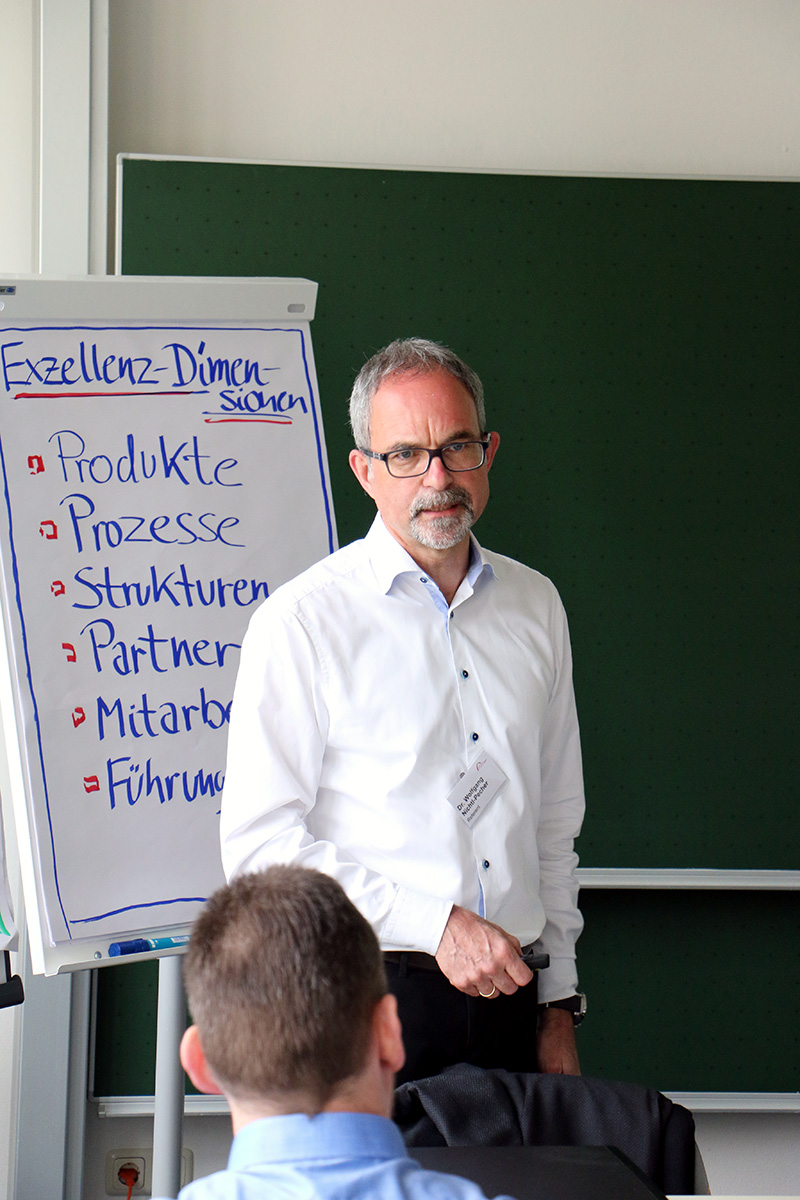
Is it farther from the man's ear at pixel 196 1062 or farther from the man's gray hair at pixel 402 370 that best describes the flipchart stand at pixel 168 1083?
the man's ear at pixel 196 1062

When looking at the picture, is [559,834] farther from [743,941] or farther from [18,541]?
[18,541]

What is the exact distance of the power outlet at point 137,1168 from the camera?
232 cm

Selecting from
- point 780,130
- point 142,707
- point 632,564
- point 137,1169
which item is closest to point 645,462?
point 632,564

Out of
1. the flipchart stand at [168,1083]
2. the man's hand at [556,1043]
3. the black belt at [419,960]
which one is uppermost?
the black belt at [419,960]

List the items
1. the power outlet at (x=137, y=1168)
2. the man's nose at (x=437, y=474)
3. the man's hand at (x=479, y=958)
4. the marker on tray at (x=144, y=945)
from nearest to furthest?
the man's hand at (x=479, y=958)
the man's nose at (x=437, y=474)
the marker on tray at (x=144, y=945)
the power outlet at (x=137, y=1168)

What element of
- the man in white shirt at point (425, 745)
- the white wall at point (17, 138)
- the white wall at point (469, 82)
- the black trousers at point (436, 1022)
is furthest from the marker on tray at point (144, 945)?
the white wall at point (469, 82)

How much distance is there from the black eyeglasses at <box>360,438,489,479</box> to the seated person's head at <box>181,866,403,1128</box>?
3.24 ft

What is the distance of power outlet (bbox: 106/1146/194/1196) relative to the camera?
2.32 m

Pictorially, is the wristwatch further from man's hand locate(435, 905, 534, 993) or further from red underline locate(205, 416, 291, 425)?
red underline locate(205, 416, 291, 425)

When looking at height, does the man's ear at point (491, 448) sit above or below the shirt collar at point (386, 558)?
above

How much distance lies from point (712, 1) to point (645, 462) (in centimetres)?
116

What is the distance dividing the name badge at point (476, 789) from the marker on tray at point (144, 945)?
58 centimetres

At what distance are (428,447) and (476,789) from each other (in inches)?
22.2

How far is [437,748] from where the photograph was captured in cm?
166
